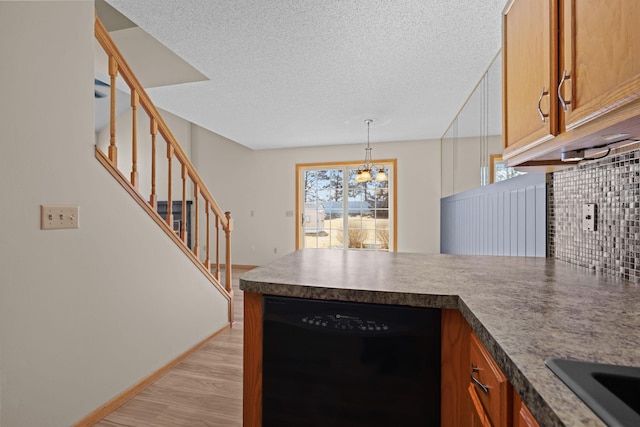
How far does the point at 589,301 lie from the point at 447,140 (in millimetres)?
4266

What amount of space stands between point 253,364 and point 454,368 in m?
0.64

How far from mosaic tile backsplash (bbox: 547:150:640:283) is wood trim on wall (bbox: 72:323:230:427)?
94.8 inches

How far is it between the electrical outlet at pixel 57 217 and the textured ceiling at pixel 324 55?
132 centimetres

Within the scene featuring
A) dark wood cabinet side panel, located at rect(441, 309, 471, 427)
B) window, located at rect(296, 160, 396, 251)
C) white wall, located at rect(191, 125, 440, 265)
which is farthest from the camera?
window, located at rect(296, 160, 396, 251)

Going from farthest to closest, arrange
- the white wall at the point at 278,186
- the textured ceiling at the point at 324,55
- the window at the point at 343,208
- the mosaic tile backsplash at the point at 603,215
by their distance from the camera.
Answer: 1. the window at the point at 343,208
2. the white wall at the point at 278,186
3. the textured ceiling at the point at 324,55
4. the mosaic tile backsplash at the point at 603,215

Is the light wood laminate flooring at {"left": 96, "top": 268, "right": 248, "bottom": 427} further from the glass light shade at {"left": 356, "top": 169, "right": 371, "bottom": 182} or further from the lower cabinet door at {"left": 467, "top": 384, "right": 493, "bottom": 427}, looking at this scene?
the glass light shade at {"left": 356, "top": 169, "right": 371, "bottom": 182}

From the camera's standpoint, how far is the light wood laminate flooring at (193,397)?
1.66m

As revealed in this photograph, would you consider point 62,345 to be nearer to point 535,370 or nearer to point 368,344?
point 368,344

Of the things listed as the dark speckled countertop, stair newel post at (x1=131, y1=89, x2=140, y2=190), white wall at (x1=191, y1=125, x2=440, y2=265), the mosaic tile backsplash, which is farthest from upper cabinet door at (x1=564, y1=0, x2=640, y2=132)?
white wall at (x1=191, y1=125, x2=440, y2=265)

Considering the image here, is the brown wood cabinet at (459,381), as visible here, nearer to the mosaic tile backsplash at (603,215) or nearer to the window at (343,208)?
the mosaic tile backsplash at (603,215)

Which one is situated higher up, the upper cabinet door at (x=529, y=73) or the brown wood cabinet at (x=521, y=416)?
the upper cabinet door at (x=529, y=73)

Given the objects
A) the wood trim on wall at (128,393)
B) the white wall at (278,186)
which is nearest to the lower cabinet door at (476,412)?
the wood trim on wall at (128,393)

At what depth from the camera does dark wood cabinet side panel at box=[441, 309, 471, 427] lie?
2.85ft

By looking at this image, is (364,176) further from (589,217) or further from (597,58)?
(597,58)
